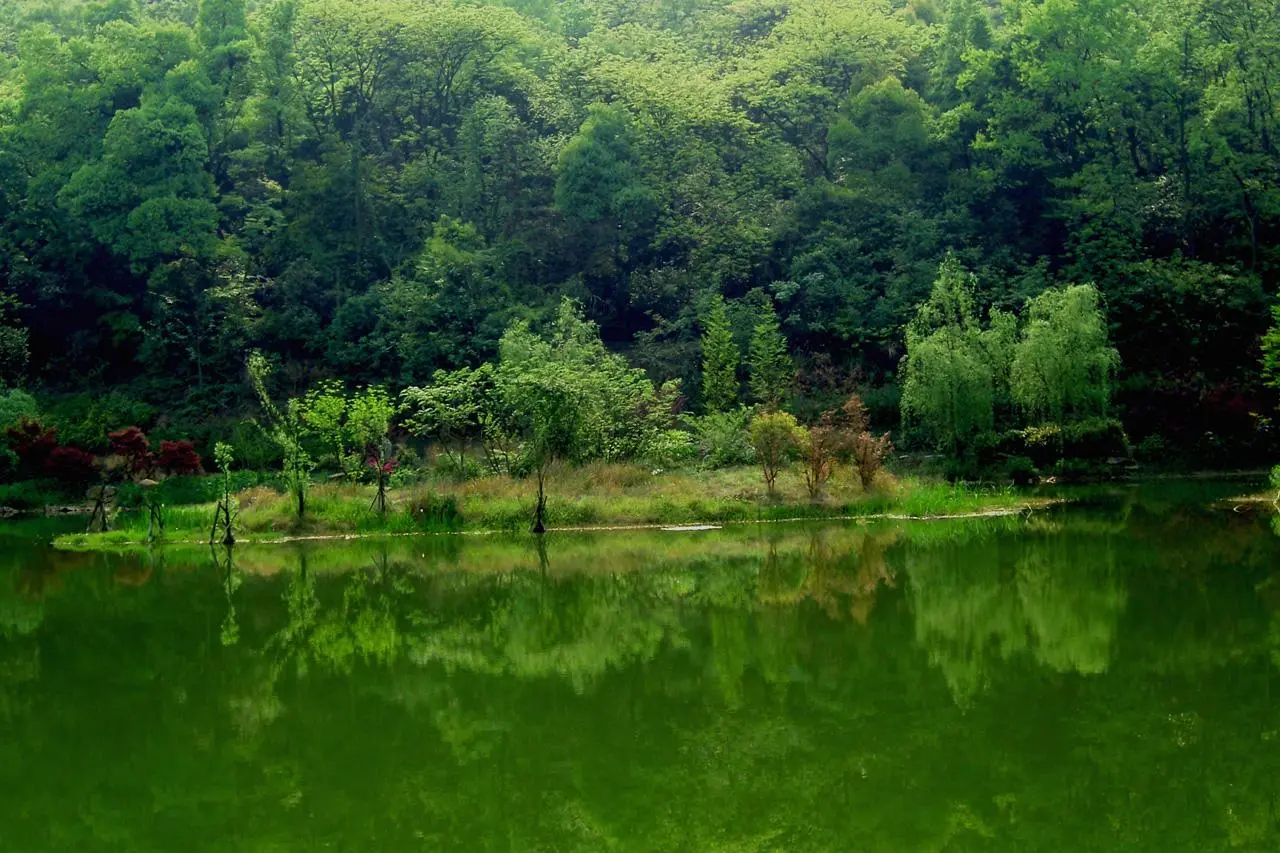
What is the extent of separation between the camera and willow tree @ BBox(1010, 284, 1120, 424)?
1111 inches

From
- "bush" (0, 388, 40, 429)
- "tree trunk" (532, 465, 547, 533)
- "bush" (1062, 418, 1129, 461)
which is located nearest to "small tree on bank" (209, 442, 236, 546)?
"tree trunk" (532, 465, 547, 533)

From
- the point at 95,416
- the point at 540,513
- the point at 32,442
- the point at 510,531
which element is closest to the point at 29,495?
the point at 32,442

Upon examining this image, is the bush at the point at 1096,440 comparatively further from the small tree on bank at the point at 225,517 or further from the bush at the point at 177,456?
the bush at the point at 177,456

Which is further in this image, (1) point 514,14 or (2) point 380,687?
(1) point 514,14

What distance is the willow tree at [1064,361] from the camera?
28219 mm

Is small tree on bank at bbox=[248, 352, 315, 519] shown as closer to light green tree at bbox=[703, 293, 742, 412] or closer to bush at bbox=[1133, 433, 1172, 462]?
light green tree at bbox=[703, 293, 742, 412]

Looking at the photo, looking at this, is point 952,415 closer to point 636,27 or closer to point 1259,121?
point 1259,121

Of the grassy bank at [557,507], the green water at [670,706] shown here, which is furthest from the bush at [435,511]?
the green water at [670,706]

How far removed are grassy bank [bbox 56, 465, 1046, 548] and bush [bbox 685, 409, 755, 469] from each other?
3.08 metres

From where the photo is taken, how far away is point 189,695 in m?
11.0

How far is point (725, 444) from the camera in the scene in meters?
28.0

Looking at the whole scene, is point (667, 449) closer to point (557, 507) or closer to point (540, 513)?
point (557, 507)

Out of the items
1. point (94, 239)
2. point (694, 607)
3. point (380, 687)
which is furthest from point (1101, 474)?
point (94, 239)

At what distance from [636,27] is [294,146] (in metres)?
15.5
